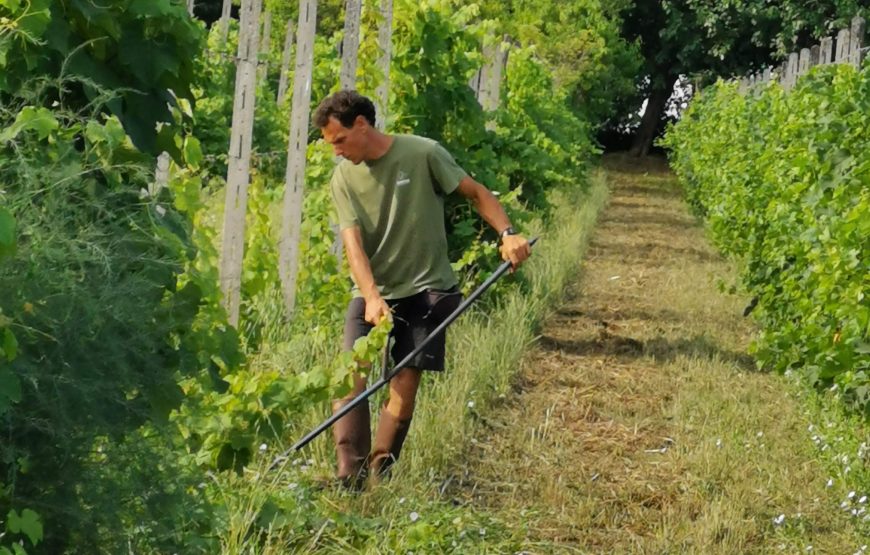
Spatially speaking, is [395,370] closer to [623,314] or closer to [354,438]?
[354,438]

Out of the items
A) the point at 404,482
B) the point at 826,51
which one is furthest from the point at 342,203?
the point at 826,51

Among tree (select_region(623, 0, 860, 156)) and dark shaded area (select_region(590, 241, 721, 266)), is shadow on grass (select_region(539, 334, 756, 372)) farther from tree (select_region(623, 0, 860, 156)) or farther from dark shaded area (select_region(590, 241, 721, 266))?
tree (select_region(623, 0, 860, 156))

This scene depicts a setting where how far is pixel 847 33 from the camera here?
604 inches

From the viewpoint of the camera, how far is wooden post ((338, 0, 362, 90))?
9.61 meters

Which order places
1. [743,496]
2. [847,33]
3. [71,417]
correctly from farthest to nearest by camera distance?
[847,33] → [743,496] → [71,417]

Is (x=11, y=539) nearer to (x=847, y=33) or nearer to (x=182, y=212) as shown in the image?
(x=182, y=212)

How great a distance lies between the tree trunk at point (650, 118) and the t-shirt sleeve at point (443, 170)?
4505cm

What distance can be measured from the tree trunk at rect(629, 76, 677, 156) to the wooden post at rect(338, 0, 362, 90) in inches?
1676

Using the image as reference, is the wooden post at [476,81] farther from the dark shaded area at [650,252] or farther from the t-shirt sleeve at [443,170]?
the t-shirt sleeve at [443,170]

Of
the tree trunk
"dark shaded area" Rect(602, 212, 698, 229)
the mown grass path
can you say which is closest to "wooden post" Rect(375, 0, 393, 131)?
the mown grass path

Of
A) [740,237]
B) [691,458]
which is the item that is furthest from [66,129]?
[740,237]

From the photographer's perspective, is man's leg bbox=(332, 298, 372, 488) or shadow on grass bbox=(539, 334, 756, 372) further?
shadow on grass bbox=(539, 334, 756, 372)

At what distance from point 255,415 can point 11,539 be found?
73.5 inches

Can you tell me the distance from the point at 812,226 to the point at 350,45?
2.74 m
